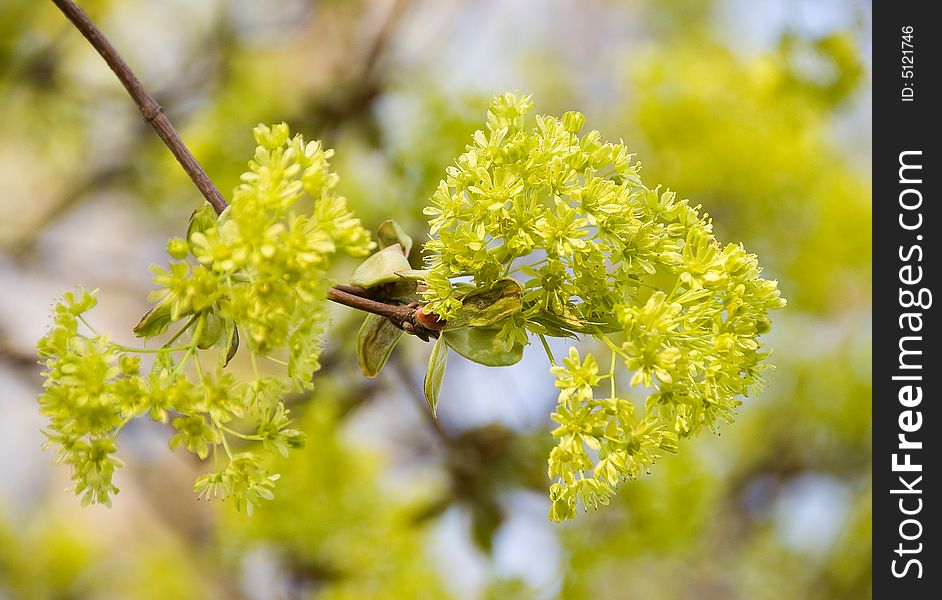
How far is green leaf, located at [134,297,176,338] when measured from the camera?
2.56ft

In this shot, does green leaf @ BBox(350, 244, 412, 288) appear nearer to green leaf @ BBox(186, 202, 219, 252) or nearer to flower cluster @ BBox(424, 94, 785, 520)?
flower cluster @ BBox(424, 94, 785, 520)

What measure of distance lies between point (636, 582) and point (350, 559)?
8.34ft

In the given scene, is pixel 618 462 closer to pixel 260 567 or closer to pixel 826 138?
pixel 260 567

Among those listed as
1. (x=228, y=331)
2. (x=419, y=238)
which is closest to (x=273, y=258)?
(x=228, y=331)

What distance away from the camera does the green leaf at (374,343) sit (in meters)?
0.84

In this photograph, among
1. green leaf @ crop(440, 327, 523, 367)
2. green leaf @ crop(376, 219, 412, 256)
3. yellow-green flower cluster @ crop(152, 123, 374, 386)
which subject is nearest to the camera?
yellow-green flower cluster @ crop(152, 123, 374, 386)

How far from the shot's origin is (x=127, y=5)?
285cm

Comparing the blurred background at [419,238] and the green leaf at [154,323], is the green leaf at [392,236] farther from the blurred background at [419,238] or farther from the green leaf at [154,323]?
the blurred background at [419,238]

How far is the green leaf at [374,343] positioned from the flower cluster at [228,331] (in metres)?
0.10

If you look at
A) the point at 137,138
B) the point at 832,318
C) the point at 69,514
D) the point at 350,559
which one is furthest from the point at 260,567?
the point at 832,318
